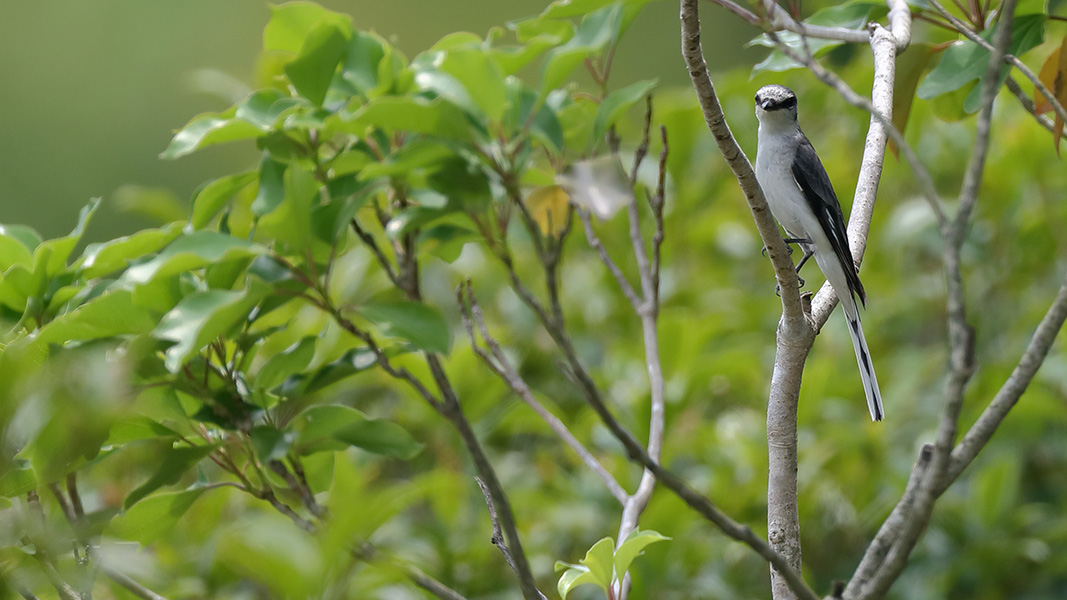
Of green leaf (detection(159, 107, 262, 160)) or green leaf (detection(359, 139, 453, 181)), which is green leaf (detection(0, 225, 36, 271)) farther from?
green leaf (detection(359, 139, 453, 181))

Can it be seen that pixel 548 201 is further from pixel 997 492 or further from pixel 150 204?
pixel 150 204

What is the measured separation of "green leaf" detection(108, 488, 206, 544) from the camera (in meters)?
0.75

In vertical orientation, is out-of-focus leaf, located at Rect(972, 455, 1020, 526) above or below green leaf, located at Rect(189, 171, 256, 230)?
above

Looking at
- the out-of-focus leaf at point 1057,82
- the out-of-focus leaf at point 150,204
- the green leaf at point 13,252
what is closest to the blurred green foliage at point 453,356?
the green leaf at point 13,252

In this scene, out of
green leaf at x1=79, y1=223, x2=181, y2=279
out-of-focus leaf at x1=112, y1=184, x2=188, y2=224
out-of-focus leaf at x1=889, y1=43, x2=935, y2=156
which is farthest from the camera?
out-of-focus leaf at x1=112, y1=184, x2=188, y2=224

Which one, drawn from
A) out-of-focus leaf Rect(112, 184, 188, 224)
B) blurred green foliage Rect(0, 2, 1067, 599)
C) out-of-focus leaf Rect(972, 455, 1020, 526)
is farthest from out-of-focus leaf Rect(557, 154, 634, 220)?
out-of-focus leaf Rect(112, 184, 188, 224)

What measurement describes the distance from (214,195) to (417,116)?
209mm

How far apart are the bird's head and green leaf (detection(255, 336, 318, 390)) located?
2.55 feet

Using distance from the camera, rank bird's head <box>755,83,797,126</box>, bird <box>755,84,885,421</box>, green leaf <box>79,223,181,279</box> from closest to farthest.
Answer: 1. green leaf <box>79,223,181,279</box>
2. bird <box>755,84,885,421</box>
3. bird's head <box>755,83,797,126</box>

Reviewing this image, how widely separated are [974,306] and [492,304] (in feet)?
3.35

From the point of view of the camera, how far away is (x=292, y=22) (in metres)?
0.78

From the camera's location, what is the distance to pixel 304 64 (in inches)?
27.8

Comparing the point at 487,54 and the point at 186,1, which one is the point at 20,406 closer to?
the point at 487,54

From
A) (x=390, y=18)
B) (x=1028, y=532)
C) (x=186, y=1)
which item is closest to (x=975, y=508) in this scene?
(x=1028, y=532)
